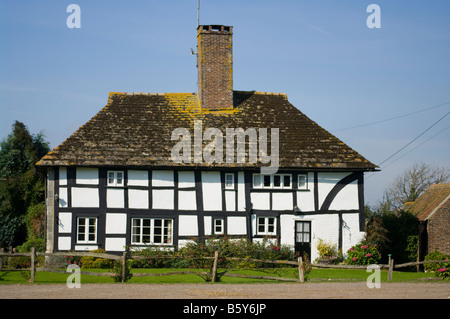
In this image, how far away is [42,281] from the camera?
21.6m

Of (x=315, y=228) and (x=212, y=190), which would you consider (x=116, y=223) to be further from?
(x=315, y=228)

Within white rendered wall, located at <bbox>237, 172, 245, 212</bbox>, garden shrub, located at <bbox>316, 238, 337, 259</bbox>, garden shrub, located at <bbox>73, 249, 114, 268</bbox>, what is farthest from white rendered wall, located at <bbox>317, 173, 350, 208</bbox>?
garden shrub, located at <bbox>73, 249, 114, 268</bbox>

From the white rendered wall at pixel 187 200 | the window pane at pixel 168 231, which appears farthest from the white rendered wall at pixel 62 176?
the white rendered wall at pixel 187 200

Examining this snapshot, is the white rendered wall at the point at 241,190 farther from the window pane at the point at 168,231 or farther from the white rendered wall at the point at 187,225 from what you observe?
the window pane at the point at 168,231

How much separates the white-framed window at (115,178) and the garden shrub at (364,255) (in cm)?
1083

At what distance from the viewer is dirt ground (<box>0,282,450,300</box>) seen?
56.6ft

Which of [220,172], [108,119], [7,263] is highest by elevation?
[108,119]

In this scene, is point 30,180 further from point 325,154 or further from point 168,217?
point 325,154

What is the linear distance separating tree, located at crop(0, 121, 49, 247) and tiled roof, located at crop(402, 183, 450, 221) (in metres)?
22.3

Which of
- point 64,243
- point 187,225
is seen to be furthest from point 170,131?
point 64,243

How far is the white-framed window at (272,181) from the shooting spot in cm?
3020

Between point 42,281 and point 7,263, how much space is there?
1423cm

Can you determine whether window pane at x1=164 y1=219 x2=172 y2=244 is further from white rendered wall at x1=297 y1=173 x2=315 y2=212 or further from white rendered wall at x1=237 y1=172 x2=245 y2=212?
white rendered wall at x1=297 y1=173 x2=315 y2=212
